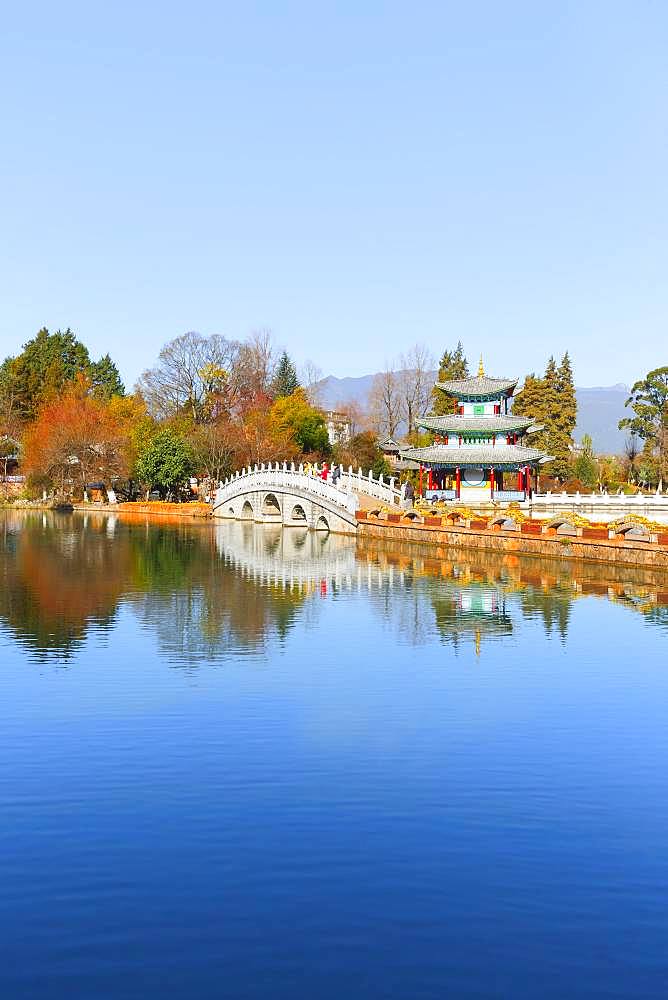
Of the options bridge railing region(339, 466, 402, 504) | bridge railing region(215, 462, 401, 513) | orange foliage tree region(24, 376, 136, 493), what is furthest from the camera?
orange foliage tree region(24, 376, 136, 493)

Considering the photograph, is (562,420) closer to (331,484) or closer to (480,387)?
(480,387)

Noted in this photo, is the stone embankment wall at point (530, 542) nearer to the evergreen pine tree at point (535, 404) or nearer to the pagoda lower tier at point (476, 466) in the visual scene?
the pagoda lower tier at point (476, 466)

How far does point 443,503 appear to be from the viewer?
203 ft

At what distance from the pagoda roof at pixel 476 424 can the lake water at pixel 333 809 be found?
137 feet

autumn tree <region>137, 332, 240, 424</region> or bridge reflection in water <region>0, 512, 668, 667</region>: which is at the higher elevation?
autumn tree <region>137, 332, 240, 424</region>

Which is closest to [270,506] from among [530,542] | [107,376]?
[530,542]

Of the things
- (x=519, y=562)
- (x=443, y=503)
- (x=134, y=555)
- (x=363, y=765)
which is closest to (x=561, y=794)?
(x=363, y=765)

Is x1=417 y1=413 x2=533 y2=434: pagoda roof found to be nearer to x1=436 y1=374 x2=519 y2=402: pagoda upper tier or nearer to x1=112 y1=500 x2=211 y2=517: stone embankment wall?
x1=436 y1=374 x2=519 y2=402: pagoda upper tier

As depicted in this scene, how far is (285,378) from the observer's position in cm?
11806

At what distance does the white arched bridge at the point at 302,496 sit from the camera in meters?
60.5

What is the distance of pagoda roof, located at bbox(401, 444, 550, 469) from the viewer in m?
66.7

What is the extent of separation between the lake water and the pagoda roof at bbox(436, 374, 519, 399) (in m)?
44.0

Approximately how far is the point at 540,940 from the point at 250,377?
91838 millimetres

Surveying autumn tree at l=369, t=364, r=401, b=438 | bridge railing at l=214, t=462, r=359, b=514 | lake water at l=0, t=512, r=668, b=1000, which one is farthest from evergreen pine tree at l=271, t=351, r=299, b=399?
lake water at l=0, t=512, r=668, b=1000
